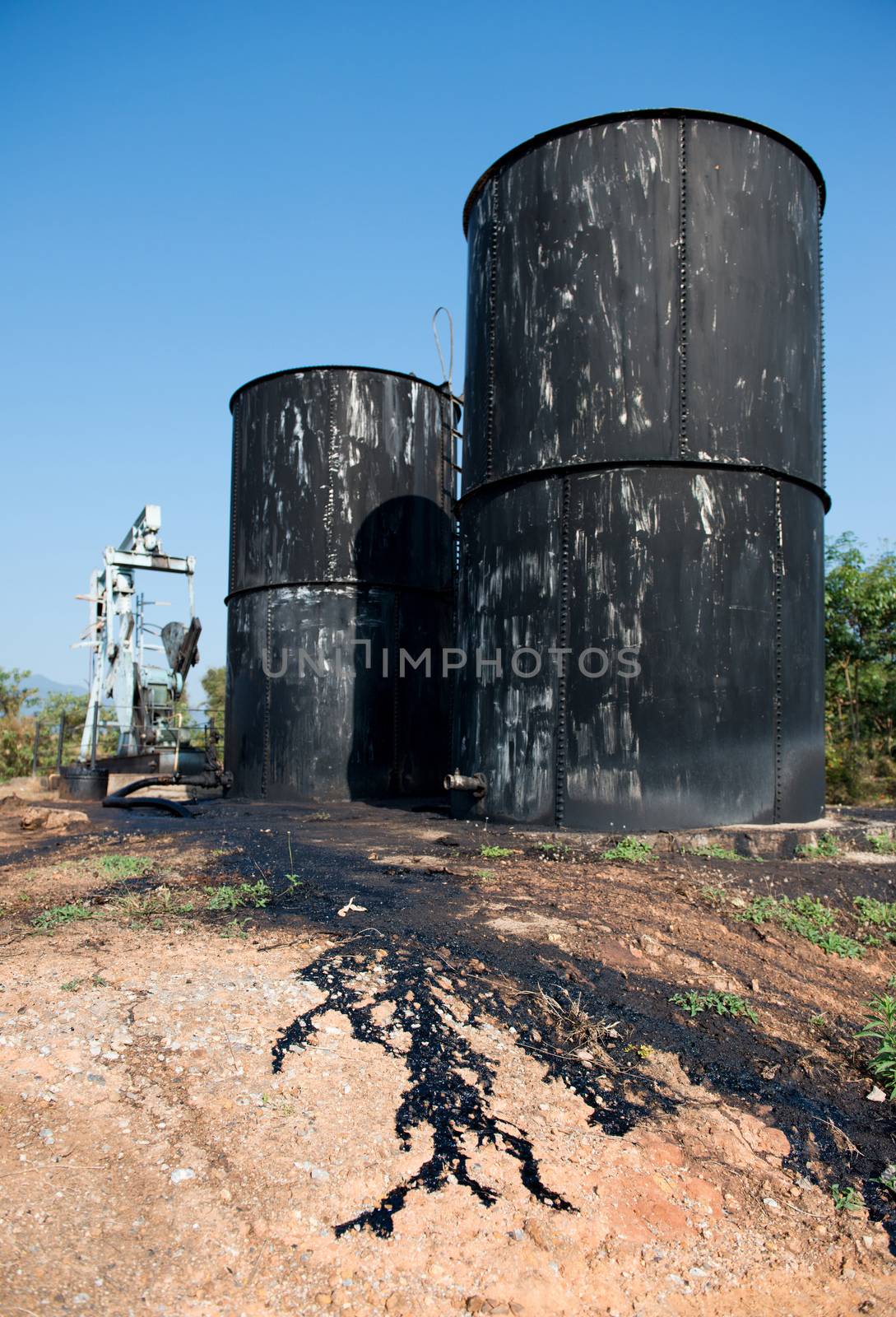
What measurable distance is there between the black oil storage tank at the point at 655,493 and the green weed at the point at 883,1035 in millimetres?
2989

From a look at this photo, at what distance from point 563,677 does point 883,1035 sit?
13.3ft

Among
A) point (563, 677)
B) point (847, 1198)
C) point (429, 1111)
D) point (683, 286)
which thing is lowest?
point (847, 1198)

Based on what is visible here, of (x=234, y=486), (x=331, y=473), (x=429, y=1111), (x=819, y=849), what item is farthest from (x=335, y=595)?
(x=429, y=1111)

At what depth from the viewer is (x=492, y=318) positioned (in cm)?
865

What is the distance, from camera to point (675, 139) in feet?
25.4

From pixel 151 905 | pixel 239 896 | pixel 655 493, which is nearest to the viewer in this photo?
pixel 151 905

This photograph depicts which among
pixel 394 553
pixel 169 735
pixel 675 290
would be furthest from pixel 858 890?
pixel 169 735

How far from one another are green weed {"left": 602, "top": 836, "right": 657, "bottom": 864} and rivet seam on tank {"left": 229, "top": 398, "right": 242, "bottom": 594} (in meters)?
8.29

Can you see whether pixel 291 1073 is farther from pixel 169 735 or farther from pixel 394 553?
pixel 169 735

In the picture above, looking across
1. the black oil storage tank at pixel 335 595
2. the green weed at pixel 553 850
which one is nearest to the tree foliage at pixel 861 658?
the black oil storage tank at pixel 335 595

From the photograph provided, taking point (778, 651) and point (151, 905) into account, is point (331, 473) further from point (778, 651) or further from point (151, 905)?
point (151, 905)

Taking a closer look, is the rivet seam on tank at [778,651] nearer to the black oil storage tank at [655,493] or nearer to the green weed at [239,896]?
the black oil storage tank at [655,493]

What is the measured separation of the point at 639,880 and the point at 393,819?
393 centimetres

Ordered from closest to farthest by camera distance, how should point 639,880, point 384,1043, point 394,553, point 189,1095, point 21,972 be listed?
1. point 189,1095
2. point 384,1043
3. point 21,972
4. point 639,880
5. point 394,553
